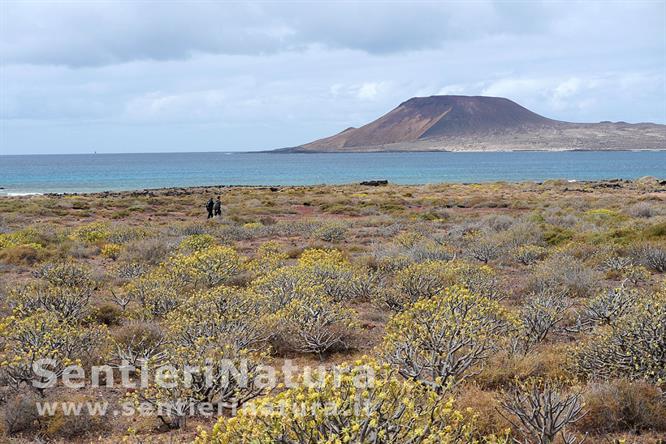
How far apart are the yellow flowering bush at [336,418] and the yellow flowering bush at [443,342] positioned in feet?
6.92

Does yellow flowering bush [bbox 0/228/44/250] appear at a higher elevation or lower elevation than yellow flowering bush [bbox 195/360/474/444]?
lower

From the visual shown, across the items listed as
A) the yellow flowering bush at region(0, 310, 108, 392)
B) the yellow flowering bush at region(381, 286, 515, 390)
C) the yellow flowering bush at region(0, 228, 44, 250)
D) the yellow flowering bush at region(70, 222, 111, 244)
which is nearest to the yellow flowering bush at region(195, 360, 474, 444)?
the yellow flowering bush at region(381, 286, 515, 390)

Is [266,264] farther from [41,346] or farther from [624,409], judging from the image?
[624,409]

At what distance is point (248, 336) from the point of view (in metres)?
7.56

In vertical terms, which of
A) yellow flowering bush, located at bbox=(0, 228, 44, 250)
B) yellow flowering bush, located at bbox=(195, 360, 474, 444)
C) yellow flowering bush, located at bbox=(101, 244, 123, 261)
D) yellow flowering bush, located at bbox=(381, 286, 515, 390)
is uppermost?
yellow flowering bush, located at bbox=(195, 360, 474, 444)

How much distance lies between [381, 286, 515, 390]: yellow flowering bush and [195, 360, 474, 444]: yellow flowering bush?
2110mm

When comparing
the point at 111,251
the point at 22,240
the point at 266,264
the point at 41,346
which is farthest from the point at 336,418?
the point at 22,240

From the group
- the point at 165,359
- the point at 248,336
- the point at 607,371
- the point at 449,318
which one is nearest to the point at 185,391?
the point at 165,359

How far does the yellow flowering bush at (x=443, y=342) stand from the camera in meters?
6.16

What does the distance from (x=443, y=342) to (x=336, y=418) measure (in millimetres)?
3365

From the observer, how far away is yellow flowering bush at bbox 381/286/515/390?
6.16 m

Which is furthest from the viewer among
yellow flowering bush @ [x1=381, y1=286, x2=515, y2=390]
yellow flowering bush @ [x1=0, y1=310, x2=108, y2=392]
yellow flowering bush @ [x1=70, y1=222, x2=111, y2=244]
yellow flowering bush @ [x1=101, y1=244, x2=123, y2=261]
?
yellow flowering bush @ [x1=70, y1=222, x2=111, y2=244]

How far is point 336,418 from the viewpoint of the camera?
140 inches

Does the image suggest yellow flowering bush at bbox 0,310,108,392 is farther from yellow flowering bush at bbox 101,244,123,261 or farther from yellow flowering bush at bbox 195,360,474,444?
yellow flowering bush at bbox 101,244,123,261
